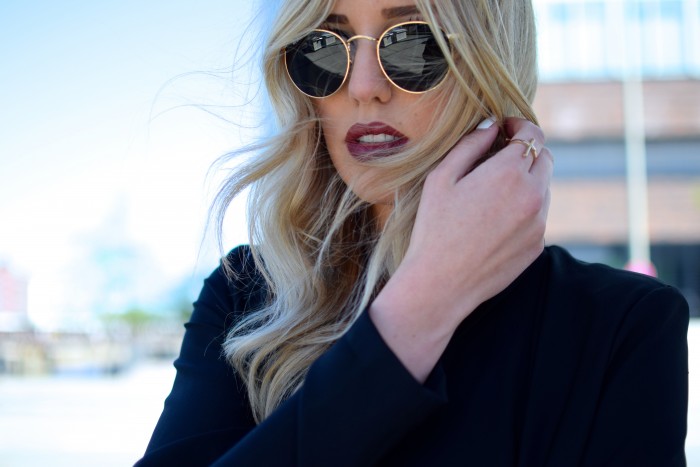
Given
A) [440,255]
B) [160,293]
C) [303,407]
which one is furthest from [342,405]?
[160,293]

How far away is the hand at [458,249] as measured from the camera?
3.81 ft

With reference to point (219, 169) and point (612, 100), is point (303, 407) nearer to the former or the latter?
point (219, 169)

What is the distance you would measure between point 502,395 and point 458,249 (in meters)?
0.26

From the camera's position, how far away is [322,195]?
5.84ft

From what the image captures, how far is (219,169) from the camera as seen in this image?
175 centimetres

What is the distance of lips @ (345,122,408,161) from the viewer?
154 cm

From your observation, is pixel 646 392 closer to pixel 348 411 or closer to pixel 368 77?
pixel 348 411

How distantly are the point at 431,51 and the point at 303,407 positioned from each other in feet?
2.36

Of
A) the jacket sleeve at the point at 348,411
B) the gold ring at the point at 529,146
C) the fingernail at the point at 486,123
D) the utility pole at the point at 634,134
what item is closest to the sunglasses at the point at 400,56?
the fingernail at the point at 486,123

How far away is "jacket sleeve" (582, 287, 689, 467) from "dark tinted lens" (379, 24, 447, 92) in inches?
22.1

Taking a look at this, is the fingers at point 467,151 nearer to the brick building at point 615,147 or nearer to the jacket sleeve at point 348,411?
the jacket sleeve at point 348,411

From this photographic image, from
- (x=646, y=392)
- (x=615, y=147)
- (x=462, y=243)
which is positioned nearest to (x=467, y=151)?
(x=462, y=243)

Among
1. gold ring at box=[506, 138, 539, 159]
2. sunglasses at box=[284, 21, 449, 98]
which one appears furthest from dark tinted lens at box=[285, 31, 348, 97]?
gold ring at box=[506, 138, 539, 159]

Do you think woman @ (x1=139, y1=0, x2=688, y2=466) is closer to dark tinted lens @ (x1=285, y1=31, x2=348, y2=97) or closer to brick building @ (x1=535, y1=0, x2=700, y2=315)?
dark tinted lens @ (x1=285, y1=31, x2=348, y2=97)
